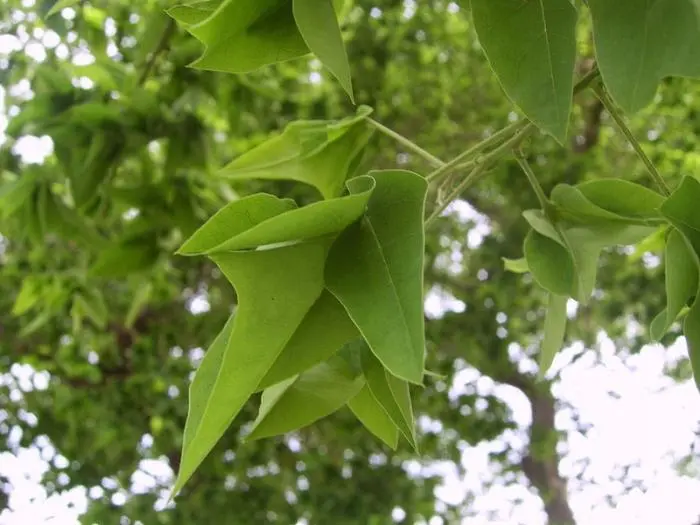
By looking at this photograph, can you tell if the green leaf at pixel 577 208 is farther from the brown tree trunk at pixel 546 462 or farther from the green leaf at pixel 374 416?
the brown tree trunk at pixel 546 462

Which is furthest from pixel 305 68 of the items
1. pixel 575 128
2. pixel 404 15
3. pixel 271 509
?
pixel 271 509

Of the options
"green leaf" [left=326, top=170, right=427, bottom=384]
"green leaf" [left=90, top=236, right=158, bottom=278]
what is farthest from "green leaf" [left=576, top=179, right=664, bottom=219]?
"green leaf" [left=90, top=236, right=158, bottom=278]

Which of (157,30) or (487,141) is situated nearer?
(487,141)

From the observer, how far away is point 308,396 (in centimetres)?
32

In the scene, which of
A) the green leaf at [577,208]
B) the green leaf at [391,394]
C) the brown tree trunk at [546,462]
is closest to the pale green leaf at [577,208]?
the green leaf at [577,208]

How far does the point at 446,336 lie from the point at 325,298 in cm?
99

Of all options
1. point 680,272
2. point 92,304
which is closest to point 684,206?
point 680,272

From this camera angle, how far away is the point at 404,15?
1.26 m

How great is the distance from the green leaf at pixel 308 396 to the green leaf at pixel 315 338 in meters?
0.05

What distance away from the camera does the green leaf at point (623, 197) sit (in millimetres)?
319

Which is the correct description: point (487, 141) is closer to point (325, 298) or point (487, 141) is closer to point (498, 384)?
Result: point (325, 298)

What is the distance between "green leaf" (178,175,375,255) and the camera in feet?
0.74

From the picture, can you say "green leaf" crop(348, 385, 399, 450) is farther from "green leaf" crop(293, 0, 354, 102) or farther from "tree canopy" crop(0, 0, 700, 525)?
"green leaf" crop(293, 0, 354, 102)

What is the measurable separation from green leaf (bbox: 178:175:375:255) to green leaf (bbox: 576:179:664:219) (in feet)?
0.41
